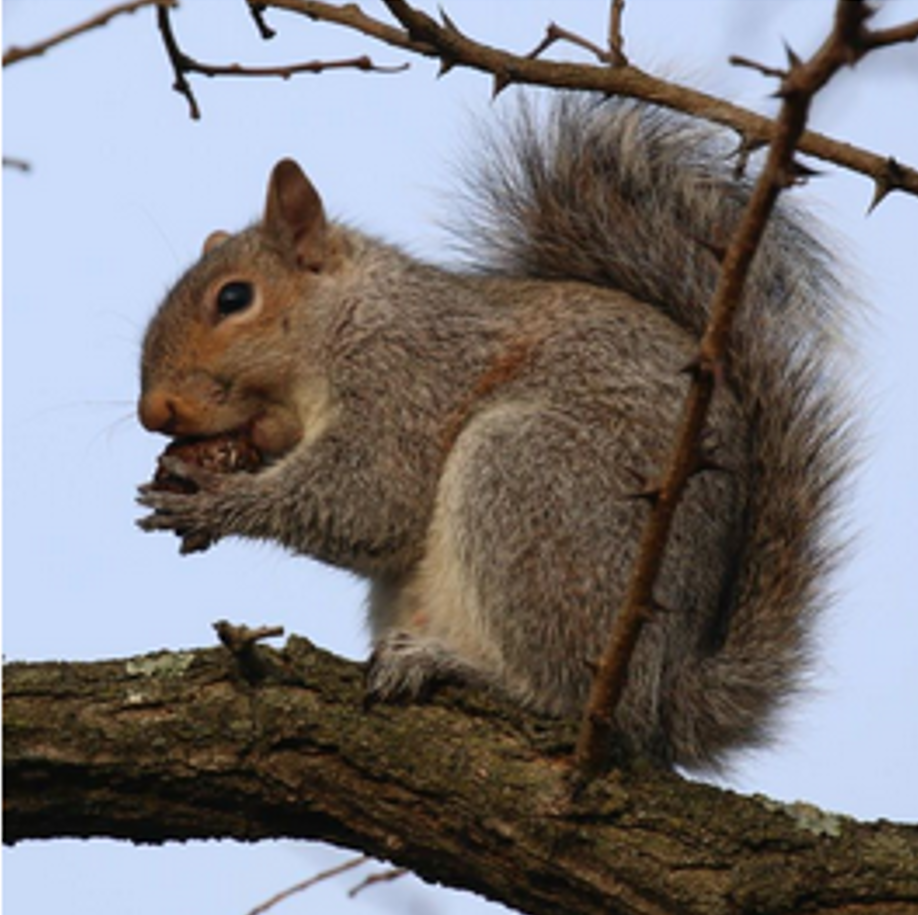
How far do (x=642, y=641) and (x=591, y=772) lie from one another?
0.44m

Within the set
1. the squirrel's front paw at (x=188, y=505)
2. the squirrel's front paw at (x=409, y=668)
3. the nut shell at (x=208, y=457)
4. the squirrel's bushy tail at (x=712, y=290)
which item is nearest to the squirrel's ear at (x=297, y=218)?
the squirrel's bushy tail at (x=712, y=290)

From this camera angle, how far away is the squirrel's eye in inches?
163

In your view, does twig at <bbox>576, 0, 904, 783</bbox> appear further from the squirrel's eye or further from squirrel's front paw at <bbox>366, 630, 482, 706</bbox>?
the squirrel's eye

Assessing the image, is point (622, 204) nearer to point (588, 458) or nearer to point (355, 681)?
point (588, 458)

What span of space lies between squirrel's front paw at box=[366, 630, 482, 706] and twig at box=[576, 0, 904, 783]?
0.35 m

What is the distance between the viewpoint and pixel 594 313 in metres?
3.79

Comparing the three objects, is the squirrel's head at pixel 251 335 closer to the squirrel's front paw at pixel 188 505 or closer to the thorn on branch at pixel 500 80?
the squirrel's front paw at pixel 188 505

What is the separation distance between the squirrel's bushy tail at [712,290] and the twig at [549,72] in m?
0.77

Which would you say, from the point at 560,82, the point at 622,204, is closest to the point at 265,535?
the point at 622,204

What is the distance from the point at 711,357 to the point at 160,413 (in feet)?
5.96

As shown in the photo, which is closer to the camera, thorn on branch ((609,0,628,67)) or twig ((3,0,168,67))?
twig ((3,0,168,67))

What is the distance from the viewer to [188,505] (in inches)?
148

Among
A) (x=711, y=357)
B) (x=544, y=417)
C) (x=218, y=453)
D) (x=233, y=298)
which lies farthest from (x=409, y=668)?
(x=233, y=298)

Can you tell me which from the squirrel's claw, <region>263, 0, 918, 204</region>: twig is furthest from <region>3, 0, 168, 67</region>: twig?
the squirrel's claw
